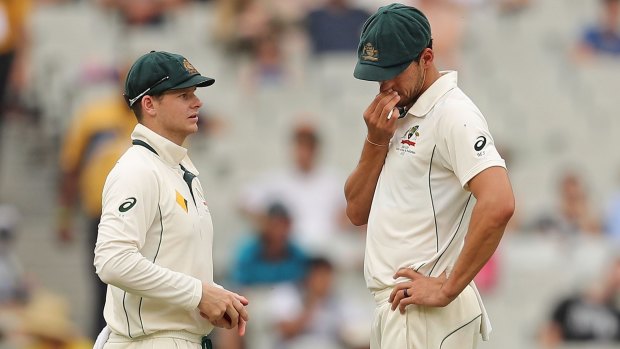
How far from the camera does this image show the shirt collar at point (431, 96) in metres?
4.96

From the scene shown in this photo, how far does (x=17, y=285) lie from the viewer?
10.7m

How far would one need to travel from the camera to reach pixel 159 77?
16.4ft

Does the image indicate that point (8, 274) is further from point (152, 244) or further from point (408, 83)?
point (408, 83)

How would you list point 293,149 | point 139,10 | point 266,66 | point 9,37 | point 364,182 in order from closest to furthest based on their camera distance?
1. point 364,182
2. point 9,37
3. point 293,149
4. point 139,10
5. point 266,66

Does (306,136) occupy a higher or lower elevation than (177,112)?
lower

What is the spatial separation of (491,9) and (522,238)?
3.21 meters

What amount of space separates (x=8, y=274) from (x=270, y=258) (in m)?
2.03

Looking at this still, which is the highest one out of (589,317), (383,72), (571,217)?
(383,72)

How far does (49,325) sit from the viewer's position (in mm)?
10453

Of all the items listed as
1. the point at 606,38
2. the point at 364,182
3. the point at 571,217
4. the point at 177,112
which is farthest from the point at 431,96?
the point at 606,38

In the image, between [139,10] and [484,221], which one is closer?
[484,221]

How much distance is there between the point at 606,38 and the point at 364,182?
9510 millimetres

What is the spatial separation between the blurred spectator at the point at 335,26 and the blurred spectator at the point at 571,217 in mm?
2408

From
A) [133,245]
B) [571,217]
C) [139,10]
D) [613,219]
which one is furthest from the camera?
[139,10]
